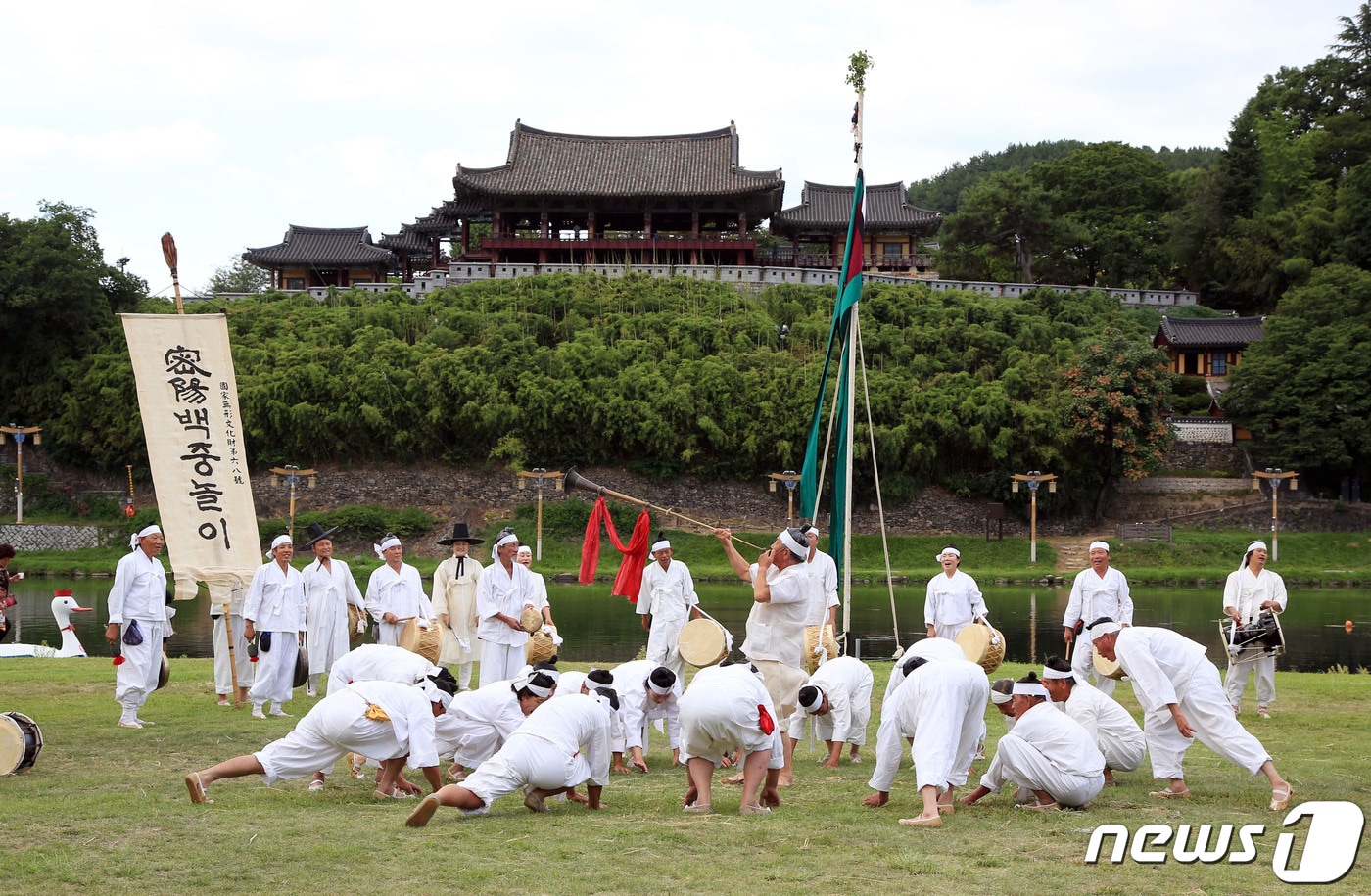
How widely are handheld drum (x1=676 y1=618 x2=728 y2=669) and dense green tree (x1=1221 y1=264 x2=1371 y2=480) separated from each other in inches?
1526

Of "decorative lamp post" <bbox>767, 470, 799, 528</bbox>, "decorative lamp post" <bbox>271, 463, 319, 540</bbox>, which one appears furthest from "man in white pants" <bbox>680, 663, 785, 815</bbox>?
"decorative lamp post" <bbox>271, 463, 319, 540</bbox>

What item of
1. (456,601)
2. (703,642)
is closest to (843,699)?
(703,642)

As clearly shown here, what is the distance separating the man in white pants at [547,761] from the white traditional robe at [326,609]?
5.98 m

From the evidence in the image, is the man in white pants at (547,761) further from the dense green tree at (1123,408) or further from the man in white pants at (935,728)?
the dense green tree at (1123,408)

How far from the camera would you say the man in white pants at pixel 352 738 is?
24.3 ft

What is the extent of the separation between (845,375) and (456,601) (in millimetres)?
4919

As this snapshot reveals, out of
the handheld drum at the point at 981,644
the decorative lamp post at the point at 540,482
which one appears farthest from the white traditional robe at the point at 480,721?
the decorative lamp post at the point at 540,482

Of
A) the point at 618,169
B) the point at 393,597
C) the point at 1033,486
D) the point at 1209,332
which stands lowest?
the point at 1033,486

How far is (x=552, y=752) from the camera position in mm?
7309

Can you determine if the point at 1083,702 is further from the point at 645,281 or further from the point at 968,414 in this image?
the point at 645,281

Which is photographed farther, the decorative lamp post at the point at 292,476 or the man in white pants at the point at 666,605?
the decorative lamp post at the point at 292,476

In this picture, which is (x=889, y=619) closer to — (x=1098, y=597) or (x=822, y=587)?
(x=1098, y=597)

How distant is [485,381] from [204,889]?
3835 centimetres

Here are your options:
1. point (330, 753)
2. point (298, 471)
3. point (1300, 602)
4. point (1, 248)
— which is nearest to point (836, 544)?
point (330, 753)
